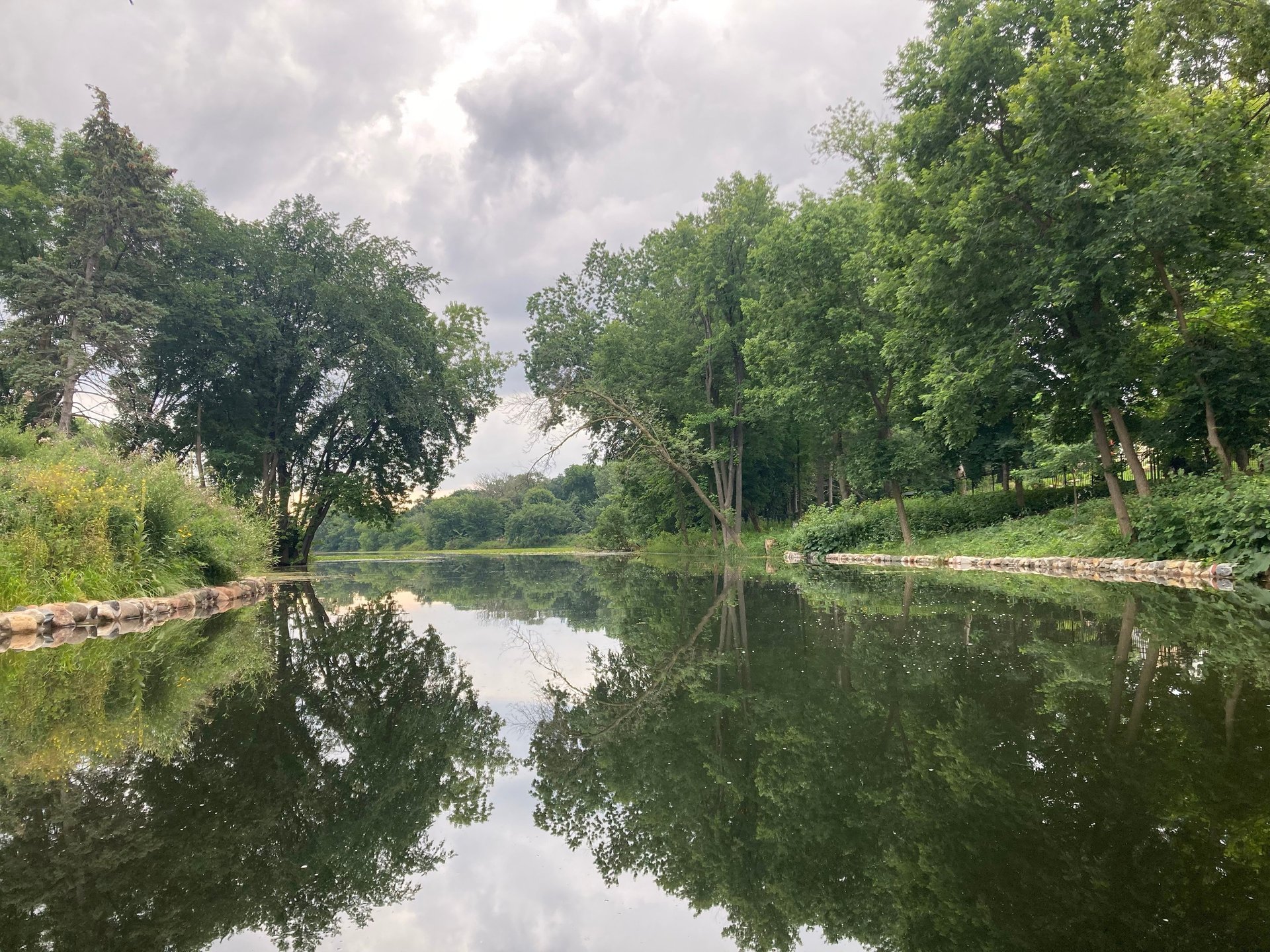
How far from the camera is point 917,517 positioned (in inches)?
791

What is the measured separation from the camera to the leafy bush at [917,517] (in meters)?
18.9

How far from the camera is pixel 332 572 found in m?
22.3

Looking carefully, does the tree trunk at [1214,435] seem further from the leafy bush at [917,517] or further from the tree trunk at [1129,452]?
the leafy bush at [917,517]

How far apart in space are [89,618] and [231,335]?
1794 cm

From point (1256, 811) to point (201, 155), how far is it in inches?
957

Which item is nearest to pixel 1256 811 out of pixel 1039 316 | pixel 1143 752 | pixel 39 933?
pixel 1143 752

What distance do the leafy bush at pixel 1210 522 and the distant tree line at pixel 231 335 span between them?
18.9m

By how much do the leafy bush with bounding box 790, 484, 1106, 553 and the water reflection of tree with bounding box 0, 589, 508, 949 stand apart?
59.0 ft

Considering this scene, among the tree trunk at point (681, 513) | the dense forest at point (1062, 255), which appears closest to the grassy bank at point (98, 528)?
the dense forest at point (1062, 255)

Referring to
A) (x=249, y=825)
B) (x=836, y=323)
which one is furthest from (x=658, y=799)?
(x=836, y=323)

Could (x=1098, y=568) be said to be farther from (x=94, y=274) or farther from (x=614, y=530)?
(x=614, y=530)

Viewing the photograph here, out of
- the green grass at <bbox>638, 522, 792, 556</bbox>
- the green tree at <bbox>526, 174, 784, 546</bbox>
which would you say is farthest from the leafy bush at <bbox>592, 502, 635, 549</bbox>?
the green tree at <bbox>526, 174, 784, 546</bbox>

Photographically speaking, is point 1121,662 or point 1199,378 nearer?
point 1121,662

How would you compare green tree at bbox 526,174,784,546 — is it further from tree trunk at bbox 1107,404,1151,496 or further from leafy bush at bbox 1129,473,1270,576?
leafy bush at bbox 1129,473,1270,576
